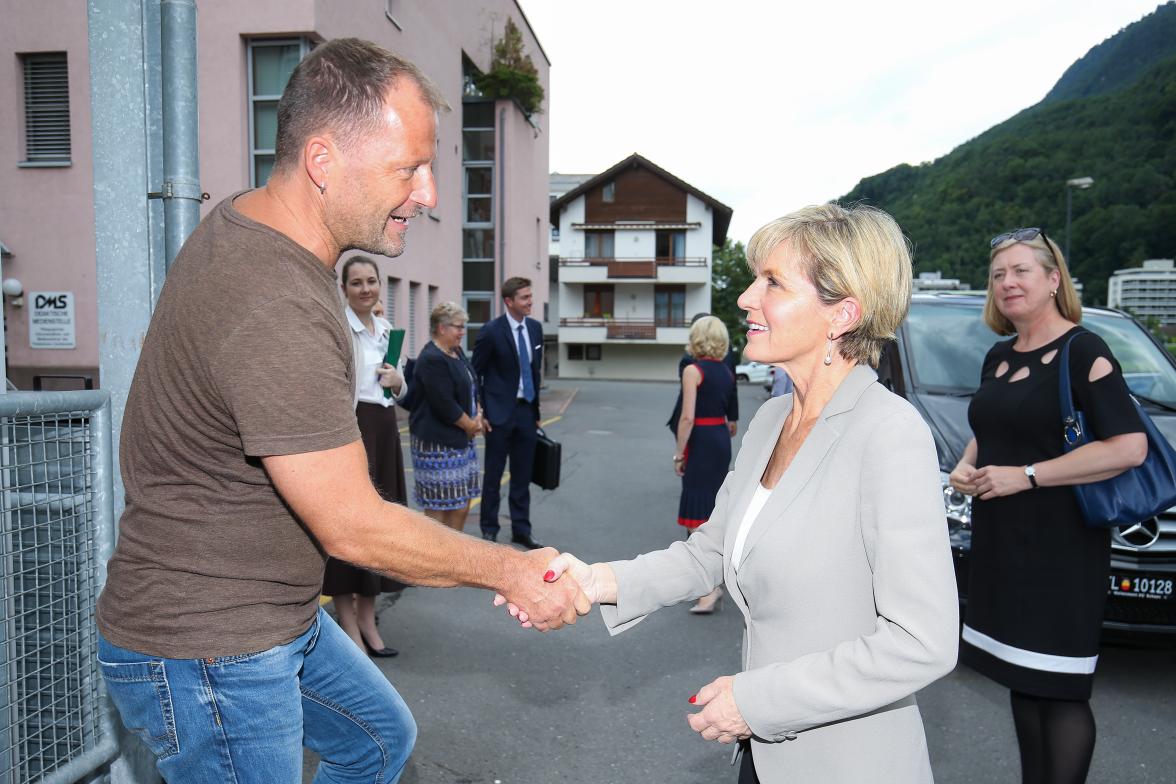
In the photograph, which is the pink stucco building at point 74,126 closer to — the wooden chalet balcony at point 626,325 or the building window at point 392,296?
the building window at point 392,296

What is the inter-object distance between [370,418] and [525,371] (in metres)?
2.61

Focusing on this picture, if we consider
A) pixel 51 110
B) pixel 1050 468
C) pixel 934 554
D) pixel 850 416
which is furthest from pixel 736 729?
pixel 51 110

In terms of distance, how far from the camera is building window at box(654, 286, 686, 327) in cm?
4984

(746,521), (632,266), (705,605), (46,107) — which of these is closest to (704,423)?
(705,605)

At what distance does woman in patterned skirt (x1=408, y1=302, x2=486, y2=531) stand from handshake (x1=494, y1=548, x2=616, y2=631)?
357cm

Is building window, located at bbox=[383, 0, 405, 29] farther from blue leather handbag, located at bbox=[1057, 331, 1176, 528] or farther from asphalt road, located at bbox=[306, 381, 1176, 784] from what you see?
blue leather handbag, located at bbox=[1057, 331, 1176, 528]

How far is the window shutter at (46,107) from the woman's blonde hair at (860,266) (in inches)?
612

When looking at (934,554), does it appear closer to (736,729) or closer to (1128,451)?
(736,729)

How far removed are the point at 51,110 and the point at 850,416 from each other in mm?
16251

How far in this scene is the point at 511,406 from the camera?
23.2 feet

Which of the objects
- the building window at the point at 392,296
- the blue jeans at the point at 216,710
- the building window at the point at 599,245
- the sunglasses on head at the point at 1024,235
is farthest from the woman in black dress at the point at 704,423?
the building window at the point at 599,245

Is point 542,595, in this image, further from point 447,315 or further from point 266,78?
point 266,78

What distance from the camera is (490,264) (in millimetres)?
27188

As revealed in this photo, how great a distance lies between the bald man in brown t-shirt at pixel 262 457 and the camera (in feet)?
5.19
